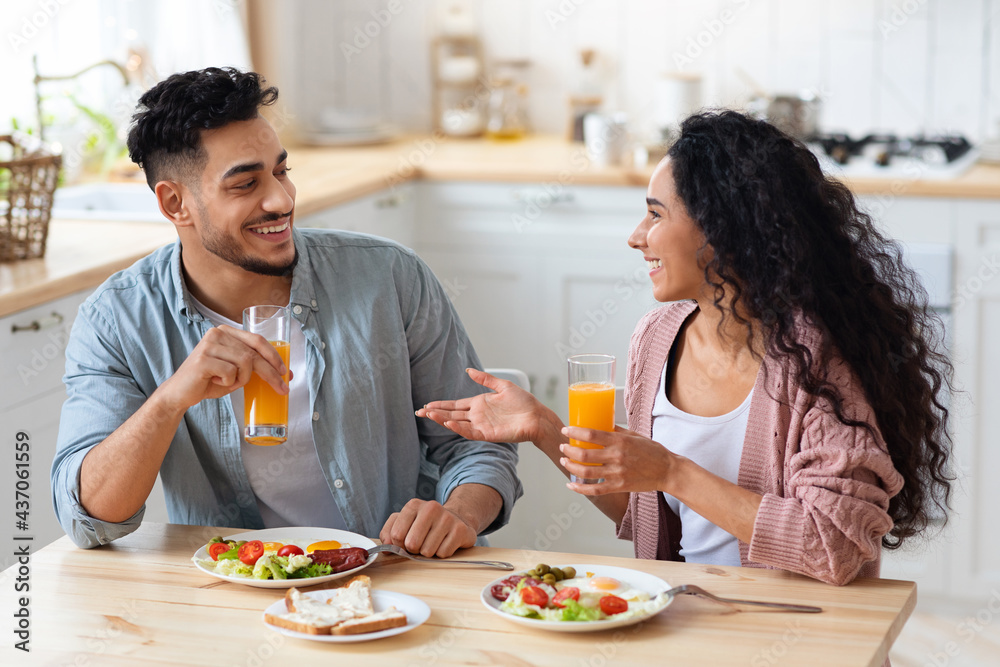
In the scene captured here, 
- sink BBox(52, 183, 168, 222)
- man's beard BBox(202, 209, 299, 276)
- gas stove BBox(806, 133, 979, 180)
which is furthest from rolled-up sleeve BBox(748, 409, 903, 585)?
sink BBox(52, 183, 168, 222)

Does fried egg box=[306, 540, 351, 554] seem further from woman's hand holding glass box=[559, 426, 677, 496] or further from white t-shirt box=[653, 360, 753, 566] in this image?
white t-shirt box=[653, 360, 753, 566]

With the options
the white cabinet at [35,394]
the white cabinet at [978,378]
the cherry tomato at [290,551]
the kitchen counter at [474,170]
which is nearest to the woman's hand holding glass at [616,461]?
the cherry tomato at [290,551]

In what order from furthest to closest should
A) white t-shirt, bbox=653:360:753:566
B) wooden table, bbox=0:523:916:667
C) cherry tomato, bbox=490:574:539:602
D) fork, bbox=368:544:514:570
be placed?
white t-shirt, bbox=653:360:753:566 → fork, bbox=368:544:514:570 → cherry tomato, bbox=490:574:539:602 → wooden table, bbox=0:523:916:667

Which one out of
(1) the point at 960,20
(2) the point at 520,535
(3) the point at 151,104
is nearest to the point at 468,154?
(2) the point at 520,535

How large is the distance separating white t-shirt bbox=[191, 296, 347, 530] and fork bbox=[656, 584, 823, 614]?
67 centimetres

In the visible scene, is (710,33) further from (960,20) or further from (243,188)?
(243,188)

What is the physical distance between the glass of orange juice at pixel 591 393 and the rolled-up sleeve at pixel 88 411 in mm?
603

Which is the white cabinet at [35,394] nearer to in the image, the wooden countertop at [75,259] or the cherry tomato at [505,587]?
the wooden countertop at [75,259]

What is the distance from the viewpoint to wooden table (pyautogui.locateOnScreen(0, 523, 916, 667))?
1096mm

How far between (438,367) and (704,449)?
0.45 metres

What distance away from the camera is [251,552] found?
1.32 meters

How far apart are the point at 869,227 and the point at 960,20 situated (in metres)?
2.31

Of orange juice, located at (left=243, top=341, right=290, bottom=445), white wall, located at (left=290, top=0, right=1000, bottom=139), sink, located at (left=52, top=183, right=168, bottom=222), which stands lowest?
orange juice, located at (left=243, top=341, right=290, bottom=445)

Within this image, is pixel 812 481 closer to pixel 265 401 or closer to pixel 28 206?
pixel 265 401
